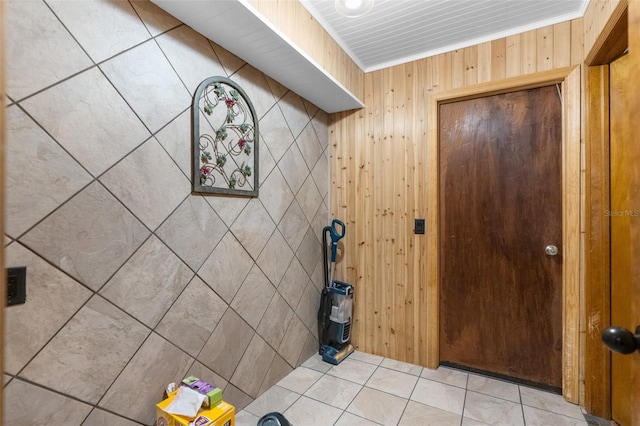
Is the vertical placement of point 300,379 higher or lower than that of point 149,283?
lower

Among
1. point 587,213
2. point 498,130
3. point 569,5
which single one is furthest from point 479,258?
point 569,5

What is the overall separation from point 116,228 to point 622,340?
1.68 m

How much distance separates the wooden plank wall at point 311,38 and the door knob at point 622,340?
71.1 inches

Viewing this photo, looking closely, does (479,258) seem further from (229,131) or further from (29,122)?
(29,122)

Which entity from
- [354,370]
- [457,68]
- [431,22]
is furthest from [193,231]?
[457,68]

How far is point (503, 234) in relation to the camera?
2.19m

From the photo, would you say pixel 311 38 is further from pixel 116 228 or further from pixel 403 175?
pixel 116 228

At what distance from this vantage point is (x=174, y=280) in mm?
1479

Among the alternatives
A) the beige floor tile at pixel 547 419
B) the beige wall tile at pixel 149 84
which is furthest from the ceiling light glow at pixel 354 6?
the beige floor tile at pixel 547 419

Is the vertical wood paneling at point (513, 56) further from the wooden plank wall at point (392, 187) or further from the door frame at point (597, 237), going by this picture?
the door frame at point (597, 237)

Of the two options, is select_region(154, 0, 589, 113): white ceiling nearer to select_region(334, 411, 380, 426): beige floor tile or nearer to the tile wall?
the tile wall

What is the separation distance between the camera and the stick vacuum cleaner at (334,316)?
2.47 metres

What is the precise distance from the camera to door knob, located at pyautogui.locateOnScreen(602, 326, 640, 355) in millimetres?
697

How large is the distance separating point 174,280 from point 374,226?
65.3 inches
